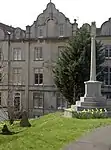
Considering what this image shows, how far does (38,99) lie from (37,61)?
18.4ft

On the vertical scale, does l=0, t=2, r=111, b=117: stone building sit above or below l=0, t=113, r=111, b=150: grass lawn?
above

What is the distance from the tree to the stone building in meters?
9.06

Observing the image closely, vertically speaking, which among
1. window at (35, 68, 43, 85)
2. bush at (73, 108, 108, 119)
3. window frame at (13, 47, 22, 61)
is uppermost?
window frame at (13, 47, 22, 61)

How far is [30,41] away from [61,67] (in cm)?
1294

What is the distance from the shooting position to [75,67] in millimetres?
36125

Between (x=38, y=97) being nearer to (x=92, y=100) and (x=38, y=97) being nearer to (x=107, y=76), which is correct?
(x=107, y=76)

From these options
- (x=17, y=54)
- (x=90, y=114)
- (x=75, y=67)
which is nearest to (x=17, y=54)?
(x=17, y=54)

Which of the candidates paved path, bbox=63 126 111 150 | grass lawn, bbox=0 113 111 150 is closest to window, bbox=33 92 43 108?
grass lawn, bbox=0 113 111 150

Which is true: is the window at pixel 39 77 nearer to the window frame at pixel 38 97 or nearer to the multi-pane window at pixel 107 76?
the window frame at pixel 38 97

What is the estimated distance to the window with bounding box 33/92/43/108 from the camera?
157 feet

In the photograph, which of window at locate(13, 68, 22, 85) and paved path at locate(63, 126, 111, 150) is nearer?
paved path at locate(63, 126, 111, 150)

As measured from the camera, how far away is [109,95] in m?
44.1

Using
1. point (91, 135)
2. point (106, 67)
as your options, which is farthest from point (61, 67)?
point (91, 135)

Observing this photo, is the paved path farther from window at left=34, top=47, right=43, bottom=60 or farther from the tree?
window at left=34, top=47, right=43, bottom=60
